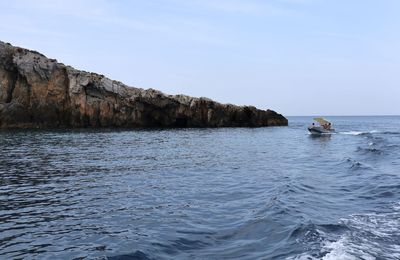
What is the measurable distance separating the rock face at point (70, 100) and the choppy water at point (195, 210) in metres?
42.5

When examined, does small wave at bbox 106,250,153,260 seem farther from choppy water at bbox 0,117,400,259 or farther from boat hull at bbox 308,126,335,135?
boat hull at bbox 308,126,335,135

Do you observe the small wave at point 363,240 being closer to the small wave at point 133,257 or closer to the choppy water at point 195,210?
the choppy water at point 195,210

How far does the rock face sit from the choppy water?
42.5m

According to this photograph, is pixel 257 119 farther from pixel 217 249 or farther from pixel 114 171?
pixel 217 249

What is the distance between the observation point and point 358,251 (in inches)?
404

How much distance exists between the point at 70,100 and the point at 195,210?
61.7m

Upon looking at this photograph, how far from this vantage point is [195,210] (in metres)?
15.0

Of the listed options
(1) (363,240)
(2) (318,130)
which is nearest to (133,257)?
(1) (363,240)

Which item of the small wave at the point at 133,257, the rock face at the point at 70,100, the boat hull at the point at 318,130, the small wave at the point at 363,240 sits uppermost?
the rock face at the point at 70,100

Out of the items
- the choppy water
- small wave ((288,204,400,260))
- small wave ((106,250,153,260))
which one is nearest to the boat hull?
the choppy water

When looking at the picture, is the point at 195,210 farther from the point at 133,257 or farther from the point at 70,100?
the point at 70,100

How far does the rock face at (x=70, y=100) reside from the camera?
66.9m

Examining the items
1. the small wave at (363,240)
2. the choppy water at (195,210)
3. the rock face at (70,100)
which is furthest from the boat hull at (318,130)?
the small wave at (363,240)

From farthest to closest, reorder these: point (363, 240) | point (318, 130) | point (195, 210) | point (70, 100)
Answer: point (70, 100) → point (318, 130) → point (195, 210) → point (363, 240)
